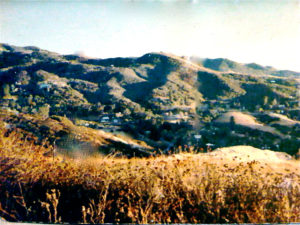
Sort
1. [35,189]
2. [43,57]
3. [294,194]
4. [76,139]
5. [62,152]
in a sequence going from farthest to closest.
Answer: [43,57] < [76,139] < [62,152] < [35,189] < [294,194]

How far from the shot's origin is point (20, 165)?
3.30 meters

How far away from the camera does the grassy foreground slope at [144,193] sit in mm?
2588

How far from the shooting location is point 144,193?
2.80m

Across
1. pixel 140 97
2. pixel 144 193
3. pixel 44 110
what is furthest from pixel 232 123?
pixel 44 110

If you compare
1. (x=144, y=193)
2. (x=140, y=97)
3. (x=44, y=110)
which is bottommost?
(x=140, y=97)

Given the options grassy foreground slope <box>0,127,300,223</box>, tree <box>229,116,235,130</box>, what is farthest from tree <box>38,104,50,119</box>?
tree <box>229,116,235,130</box>

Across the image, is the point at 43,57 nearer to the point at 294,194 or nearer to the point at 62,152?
the point at 62,152

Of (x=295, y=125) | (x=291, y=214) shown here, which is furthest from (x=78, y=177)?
(x=295, y=125)

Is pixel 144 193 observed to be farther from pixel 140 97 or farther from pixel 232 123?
pixel 140 97

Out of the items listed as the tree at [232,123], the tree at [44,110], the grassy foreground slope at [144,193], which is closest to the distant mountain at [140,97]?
the tree at [44,110]

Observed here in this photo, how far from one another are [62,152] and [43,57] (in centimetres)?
1330

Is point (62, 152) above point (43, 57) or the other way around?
the other way around

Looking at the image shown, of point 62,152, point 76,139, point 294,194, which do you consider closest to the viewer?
point 294,194

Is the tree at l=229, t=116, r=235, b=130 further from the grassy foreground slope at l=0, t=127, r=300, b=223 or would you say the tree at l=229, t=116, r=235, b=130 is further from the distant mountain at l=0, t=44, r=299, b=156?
the grassy foreground slope at l=0, t=127, r=300, b=223
